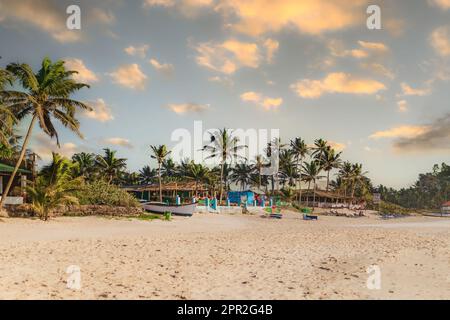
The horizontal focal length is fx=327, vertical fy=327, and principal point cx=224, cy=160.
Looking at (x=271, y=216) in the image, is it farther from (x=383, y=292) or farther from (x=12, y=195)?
(x=383, y=292)

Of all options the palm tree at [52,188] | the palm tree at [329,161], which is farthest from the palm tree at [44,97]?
the palm tree at [329,161]

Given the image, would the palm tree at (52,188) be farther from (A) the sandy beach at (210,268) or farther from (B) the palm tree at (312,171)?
(B) the palm tree at (312,171)

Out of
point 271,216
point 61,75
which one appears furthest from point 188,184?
point 61,75

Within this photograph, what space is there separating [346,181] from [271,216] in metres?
43.1

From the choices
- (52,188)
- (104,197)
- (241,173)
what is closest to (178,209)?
(104,197)

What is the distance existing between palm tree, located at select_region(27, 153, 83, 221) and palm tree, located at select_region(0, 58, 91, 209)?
9.40 ft

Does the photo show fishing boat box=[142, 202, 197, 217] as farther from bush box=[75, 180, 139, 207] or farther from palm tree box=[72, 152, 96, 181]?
palm tree box=[72, 152, 96, 181]

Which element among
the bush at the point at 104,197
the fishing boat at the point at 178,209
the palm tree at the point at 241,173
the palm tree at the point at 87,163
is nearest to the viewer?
the bush at the point at 104,197

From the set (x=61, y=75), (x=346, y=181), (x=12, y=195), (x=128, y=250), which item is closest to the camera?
(x=128, y=250)

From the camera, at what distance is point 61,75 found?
2344 cm

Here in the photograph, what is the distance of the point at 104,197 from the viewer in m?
27.0

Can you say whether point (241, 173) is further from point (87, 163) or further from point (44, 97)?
point (44, 97)

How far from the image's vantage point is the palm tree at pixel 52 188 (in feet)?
65.3

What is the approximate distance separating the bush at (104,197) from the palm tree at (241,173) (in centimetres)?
4674
